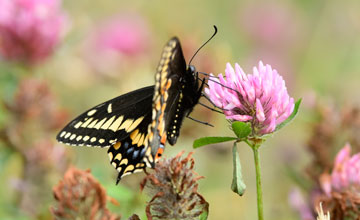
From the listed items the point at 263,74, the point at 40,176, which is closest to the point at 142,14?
the point at 40,176

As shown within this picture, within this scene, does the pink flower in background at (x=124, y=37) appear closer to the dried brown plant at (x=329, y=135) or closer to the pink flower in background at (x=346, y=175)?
the dried brown plant at (x=329, y=135)

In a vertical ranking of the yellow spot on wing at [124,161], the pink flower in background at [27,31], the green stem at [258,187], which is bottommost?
the green stem at [258,187]

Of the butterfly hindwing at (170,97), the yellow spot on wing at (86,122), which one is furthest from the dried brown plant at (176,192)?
the yellow spot on wing at (86,122)

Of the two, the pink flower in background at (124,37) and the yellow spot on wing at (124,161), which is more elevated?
the pink flower in background at (124,37)

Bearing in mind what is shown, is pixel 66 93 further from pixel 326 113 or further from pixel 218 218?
pixel 326 113

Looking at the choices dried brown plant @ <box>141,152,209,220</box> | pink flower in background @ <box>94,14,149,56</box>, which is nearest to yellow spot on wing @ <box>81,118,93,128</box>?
dried brown plant @ <box>141,152,209,220</box>

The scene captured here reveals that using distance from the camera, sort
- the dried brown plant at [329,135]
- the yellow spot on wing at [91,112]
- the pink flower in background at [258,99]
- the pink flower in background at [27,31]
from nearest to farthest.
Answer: the pink flower in background at [258,99] → the yellow spot on wing at [91,112] → the dried brown plant at [329,135] → the pink flower in background at [27,31]
